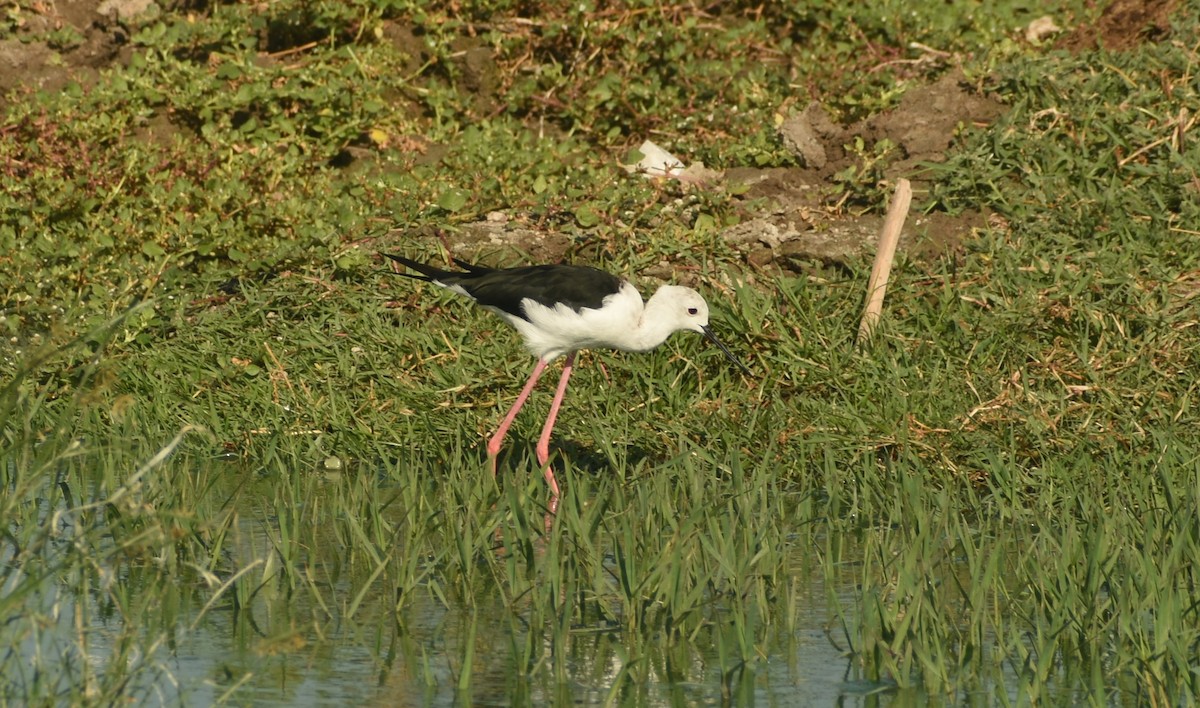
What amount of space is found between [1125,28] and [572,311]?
4596 millimetres

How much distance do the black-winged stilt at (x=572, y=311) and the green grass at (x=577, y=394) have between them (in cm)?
30

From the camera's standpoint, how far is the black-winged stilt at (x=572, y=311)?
6.60 metres

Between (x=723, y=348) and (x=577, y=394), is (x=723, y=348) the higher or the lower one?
the higher one

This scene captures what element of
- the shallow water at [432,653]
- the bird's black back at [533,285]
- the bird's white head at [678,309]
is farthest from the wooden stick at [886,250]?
the shallow water at [432,653]

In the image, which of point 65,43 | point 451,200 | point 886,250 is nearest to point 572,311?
point 886,250

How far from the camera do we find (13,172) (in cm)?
882

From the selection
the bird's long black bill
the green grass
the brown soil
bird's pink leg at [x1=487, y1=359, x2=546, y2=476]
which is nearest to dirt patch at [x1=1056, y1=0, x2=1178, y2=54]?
the brown soil

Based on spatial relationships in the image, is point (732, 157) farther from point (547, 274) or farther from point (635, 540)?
point (635, 540)

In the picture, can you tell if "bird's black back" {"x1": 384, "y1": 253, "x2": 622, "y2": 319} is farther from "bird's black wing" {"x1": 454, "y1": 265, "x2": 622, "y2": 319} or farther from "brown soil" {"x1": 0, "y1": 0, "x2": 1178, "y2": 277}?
"brown soil" {"x1": 0, "y1": 0, "x2": 1178, "y2": 277}

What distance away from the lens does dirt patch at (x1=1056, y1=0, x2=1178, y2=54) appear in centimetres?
938

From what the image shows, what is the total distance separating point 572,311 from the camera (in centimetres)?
659

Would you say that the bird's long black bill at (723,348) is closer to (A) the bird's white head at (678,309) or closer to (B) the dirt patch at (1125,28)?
(A) the bird's white head at (678,309)

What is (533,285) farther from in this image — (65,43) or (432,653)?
(65,43)

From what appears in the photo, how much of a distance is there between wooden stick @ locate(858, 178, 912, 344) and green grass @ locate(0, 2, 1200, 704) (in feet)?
0.54
